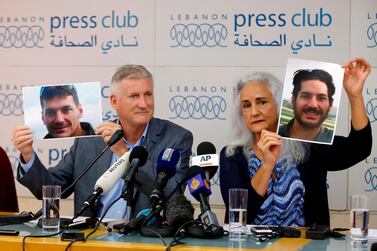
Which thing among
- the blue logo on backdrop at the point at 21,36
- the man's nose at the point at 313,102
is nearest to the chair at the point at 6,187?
the blue logo on backdrop at the point at 21,36

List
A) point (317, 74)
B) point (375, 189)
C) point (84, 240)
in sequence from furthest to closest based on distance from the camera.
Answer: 1. point (375, 189)
2. point (317, 74)
3. point (84, 240)

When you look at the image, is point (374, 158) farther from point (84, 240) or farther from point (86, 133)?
point (84, 240)

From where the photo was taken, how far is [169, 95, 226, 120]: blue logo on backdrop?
14.7 feet

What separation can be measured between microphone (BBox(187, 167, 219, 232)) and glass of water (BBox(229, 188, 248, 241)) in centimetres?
9

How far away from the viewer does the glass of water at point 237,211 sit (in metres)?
2.78

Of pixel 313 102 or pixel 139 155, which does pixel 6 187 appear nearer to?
pixel 139 155

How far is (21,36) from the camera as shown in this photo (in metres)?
4.80

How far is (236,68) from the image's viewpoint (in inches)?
174

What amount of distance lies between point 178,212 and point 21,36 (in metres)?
2.54

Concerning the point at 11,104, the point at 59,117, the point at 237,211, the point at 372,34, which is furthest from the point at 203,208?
the point at 11,104

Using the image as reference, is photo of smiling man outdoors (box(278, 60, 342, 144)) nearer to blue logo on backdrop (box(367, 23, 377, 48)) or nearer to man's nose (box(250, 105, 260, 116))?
man's nose (box(250, 105, 260, 116))

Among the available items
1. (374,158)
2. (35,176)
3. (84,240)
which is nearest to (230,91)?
(374,158)

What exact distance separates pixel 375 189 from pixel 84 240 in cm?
227

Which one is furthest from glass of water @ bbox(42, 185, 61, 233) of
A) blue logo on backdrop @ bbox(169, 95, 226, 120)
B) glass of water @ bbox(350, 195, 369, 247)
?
blue logo on backdrop @ bbox(169, 95, 226, 120)
